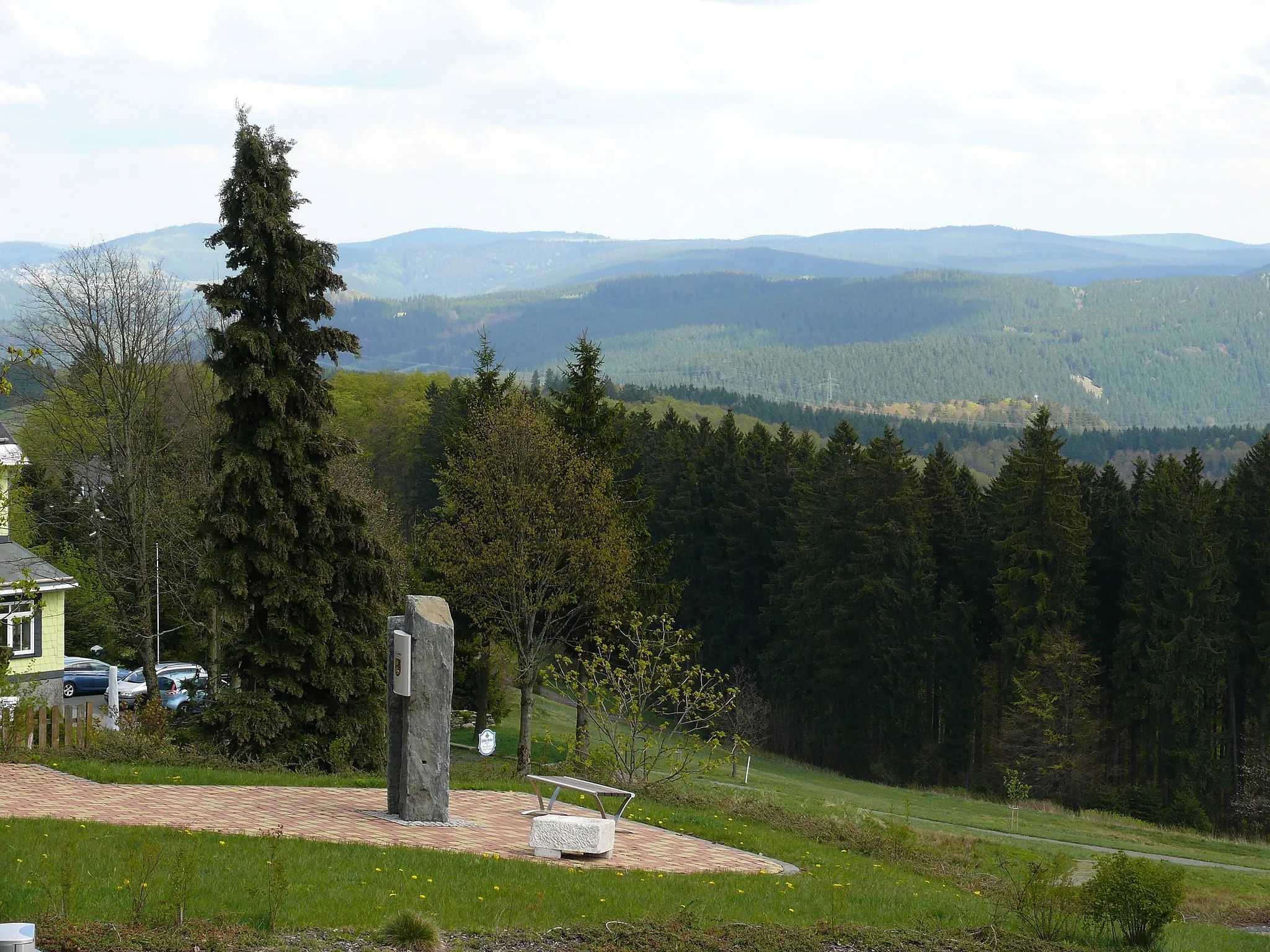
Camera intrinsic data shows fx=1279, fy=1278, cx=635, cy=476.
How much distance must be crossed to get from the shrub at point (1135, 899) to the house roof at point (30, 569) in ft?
91.8

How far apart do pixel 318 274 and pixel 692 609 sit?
52.4 m

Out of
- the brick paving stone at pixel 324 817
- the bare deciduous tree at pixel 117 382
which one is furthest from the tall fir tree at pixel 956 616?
the brick paving stone at pixel 324 817

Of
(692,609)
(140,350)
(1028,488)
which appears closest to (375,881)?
(140,350)

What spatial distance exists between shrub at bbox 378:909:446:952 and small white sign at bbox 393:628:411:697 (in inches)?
230

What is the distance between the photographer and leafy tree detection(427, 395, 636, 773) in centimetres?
3616

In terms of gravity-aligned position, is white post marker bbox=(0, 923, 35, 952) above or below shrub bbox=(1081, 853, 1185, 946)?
above

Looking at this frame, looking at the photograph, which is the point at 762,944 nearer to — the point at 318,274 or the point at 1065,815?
the point at 318,274

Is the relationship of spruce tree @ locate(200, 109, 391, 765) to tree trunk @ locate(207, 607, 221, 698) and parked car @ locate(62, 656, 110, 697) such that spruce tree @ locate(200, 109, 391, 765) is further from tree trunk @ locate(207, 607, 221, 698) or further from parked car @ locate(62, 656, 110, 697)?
parked car @ locate(62, 656, 110, 697)

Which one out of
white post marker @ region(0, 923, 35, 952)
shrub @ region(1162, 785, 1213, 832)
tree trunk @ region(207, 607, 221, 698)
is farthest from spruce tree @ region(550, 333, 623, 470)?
white post marker @ region(0, 923, 35, 952)

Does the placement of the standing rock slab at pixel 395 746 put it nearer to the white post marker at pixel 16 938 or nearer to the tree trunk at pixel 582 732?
the tree trunk at pixel 582 732

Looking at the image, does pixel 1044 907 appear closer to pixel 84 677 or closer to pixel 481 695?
pixel 481 695

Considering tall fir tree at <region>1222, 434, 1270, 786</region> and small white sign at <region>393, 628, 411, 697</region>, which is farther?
tall fir tree at <region>1222, 434, 1270, 786</region>

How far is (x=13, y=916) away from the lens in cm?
956

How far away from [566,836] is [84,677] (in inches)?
1316
